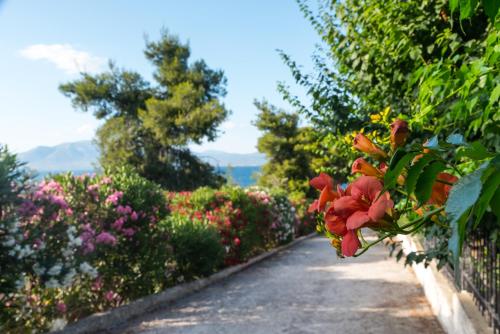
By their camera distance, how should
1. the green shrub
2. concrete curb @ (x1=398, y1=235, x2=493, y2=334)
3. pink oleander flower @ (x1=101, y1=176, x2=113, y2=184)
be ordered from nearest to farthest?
1. concrete curb @ (x1=398, y1=235, x2=493, y2=334)
2. pink oleander flower @ (x1=101, y1=176, x2=113, y2=184)
3. the green shrub

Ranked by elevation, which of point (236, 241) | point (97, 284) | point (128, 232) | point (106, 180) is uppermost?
point (106, 180)

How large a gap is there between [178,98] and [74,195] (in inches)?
897

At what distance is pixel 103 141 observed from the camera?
3047 cm

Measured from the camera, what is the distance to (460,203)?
25.3 inches

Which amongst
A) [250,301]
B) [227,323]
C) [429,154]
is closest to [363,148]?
[429,154]

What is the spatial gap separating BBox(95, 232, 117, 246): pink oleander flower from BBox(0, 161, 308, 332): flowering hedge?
0.04 ft

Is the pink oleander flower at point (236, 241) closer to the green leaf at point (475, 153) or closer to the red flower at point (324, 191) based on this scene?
the red flower at point (324, 191)

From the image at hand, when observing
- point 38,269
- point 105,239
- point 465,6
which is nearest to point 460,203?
point 465,6

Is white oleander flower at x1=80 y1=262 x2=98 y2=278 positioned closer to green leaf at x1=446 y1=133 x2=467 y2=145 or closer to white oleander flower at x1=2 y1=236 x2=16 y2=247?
white oleander flower at x1=2 y1=236 x2=16 y2=247

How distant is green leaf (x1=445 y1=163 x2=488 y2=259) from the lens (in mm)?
630

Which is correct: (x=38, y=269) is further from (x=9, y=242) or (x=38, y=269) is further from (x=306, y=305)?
(x=306, y=305)

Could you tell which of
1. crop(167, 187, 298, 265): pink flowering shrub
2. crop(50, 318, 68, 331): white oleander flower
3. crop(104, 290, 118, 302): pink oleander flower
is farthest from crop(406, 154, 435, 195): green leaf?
crop(167, 187, 298, 265): pink flowering shrub

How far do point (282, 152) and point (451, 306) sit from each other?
63.7 feet

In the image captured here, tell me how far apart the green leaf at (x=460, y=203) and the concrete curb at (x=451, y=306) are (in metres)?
2.95
